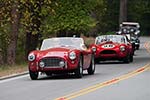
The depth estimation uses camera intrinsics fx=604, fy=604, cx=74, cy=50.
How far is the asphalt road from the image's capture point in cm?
1527

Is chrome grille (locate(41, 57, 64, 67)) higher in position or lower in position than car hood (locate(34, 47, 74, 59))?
lower

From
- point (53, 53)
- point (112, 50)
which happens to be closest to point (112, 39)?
point (112, 50)

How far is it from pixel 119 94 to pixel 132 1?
77.9 m

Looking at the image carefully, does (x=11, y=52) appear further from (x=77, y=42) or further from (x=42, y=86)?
(x=42, y=86)

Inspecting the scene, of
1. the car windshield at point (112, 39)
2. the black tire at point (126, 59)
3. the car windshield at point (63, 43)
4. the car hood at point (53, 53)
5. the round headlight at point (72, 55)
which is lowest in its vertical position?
the black tire at point (126, 59)

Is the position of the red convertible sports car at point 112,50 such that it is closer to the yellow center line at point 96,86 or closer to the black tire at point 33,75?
the yellow center line at point 96,86

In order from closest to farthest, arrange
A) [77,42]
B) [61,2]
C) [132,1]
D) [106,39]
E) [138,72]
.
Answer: [77,42] < [138,72] < [106,39] < [61,2] < [132,1]

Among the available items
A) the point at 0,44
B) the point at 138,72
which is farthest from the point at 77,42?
the point at 0,44

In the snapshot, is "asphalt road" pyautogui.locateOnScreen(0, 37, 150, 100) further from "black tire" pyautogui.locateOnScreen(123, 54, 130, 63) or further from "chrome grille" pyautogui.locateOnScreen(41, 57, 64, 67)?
"black tire" pyautogui.locateOnScreen(123, 54, 130, 63)

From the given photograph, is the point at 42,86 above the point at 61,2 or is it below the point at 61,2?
below

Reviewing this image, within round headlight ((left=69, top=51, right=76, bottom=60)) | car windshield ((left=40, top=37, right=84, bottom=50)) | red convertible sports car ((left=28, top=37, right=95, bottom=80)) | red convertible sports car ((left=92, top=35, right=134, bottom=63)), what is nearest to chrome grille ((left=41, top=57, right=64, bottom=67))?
red convertible sports car ((left=28, top=37, right=95, bottom=80))

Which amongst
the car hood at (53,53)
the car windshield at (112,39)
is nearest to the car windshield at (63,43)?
the car hood at (53,53)

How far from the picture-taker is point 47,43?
22.1m

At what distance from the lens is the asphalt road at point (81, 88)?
1527 centimetres
